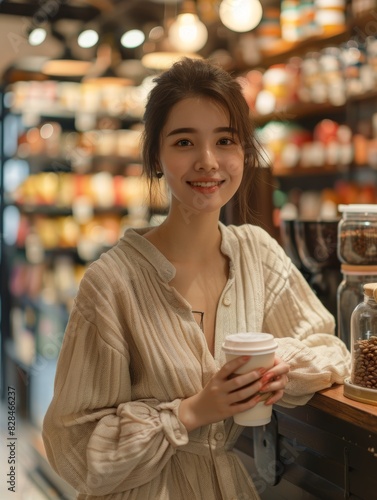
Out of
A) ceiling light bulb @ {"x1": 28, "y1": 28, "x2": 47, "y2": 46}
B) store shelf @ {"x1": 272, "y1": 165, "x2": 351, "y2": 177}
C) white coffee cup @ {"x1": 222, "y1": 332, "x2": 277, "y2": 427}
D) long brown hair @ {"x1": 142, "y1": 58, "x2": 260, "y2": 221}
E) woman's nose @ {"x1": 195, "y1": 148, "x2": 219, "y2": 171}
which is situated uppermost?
ceiling light bulb @ {"x1": 28, "y1": 28, "x2": 47, "y2": 46}

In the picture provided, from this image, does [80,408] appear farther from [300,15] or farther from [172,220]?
[300,15]

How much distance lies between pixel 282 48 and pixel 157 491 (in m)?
4.74

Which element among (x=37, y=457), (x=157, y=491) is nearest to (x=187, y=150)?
(x=157, y=491)

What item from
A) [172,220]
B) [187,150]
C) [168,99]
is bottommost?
[172,220]

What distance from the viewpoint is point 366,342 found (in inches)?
60.4

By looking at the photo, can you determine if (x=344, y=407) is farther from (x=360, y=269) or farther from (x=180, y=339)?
(x=360, y=269)

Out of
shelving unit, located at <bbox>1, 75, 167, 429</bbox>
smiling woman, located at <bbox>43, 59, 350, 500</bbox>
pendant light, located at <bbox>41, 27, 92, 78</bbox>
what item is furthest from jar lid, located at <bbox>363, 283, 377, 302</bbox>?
pendant light, located at <bbox>41, 27, 92, 78</bbox>

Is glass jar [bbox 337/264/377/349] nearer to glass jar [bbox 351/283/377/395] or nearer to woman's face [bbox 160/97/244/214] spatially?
glass jar [bbox 351/283/377/395]

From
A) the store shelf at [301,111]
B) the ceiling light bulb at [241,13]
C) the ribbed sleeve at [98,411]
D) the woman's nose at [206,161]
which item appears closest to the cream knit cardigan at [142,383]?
the ribbed sleeve at [98,411]

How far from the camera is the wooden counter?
148 cm

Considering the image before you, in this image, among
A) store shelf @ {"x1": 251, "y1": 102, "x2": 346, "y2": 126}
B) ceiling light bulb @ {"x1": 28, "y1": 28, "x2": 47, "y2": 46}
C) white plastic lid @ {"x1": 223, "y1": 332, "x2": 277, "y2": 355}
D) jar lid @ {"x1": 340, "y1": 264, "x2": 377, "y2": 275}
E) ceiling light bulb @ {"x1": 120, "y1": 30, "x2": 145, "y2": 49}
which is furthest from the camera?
ceiling light bulb @ {"x1": 120, "y1": 30, "x2": 145, "y2": 49}

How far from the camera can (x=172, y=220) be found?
1.73 meters

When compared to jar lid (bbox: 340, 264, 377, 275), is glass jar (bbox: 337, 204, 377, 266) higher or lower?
higher

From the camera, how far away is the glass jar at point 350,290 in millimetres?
1907
